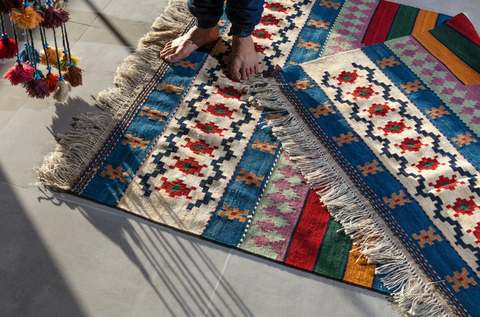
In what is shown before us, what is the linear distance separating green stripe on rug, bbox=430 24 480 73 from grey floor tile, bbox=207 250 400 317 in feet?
3.67

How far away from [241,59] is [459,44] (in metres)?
0.94

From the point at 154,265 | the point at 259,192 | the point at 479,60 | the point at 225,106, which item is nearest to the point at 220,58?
the point at 225,106

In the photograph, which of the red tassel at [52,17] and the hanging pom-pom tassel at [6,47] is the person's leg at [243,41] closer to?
the red tassel at [52,17]

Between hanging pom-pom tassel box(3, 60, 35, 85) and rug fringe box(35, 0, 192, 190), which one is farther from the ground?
hanging pom-pom tassel box(3, 60, 35, 85)

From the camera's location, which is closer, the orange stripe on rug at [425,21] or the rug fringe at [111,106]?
the rug fringe at [111,106]

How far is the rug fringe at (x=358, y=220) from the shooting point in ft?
3.99

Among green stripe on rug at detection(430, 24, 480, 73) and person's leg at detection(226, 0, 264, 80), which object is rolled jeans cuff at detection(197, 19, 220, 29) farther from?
green stripe on rug at detection(430, 24, 480, 73)

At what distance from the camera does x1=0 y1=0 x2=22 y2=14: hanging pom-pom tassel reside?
1.15 m

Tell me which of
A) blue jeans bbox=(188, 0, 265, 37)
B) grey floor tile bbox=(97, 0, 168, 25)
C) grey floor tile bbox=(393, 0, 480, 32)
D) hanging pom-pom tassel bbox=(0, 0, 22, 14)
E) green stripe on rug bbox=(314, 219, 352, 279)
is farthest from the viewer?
grey floor tile bbox=(393, 0, 480, 32)

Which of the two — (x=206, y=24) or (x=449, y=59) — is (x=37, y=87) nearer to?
(x=206, y=24)

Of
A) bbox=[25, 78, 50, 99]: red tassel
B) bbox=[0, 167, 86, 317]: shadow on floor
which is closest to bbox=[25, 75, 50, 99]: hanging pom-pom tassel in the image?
bbox=[25, 78, 50, 99]: red tassel

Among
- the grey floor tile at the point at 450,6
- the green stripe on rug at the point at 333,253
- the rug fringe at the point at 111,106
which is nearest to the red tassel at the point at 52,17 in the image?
the rug fringe at the point at 111,106

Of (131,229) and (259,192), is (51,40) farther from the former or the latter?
(259,192)

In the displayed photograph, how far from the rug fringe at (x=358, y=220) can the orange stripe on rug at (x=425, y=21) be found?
2.66 ft
